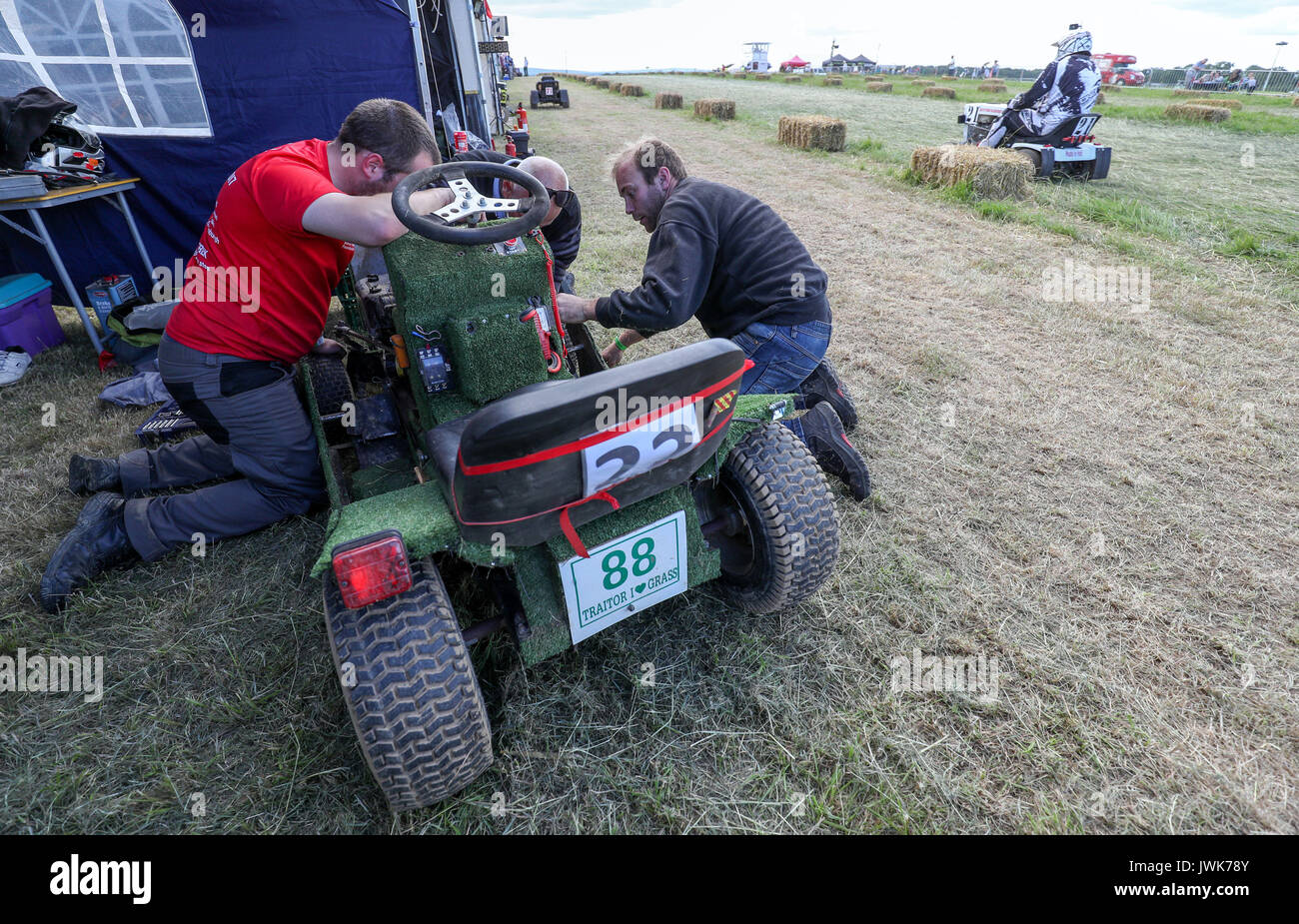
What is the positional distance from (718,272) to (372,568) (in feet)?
7.51

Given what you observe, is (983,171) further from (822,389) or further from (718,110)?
(718,110)

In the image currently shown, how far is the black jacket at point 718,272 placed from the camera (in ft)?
9.30

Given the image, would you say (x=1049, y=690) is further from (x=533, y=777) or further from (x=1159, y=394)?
(x=1159, y=394)

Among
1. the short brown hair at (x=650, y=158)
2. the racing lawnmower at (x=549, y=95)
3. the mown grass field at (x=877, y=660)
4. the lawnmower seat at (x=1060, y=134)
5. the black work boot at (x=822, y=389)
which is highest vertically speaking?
the racing lawnmower at (x=549, y=95)

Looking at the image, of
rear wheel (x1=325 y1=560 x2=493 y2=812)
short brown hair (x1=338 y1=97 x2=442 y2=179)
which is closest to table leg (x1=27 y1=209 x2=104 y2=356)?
short brown hair (x1=338 y1=97 x2=442 y2=179)

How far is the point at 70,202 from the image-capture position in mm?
5156

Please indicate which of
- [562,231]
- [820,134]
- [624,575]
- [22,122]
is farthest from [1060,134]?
[22,122]

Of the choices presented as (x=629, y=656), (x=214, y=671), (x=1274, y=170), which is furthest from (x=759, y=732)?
(x=1274, y=170)

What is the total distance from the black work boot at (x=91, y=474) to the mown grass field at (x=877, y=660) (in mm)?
149

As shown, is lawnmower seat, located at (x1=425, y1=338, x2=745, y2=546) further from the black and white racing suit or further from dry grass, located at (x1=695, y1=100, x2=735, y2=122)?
dry grass, located at (x1=695, y1=100, x2=735, y2=122)

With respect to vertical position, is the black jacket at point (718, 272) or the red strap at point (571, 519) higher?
the black jacket at point (718, 272)

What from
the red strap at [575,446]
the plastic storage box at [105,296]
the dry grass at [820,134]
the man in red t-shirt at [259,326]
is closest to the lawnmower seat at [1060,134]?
the dry grass at [820,134]

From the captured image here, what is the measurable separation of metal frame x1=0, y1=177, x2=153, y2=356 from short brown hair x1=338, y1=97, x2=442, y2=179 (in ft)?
12.5

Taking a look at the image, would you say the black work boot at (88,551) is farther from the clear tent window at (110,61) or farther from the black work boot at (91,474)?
the clear tent window at (110,61)
